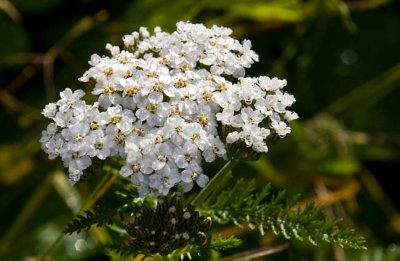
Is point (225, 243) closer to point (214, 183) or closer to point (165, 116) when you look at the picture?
point (214, 183)

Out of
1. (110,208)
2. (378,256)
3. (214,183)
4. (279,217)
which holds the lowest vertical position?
(378,256)

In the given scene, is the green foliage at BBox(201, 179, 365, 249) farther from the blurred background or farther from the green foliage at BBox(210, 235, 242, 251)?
the blurred background

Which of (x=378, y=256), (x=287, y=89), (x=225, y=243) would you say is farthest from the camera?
(x=287, y=89)

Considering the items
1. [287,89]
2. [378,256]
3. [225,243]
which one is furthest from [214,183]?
[287,89]

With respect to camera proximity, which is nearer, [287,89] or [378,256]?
[378,256]

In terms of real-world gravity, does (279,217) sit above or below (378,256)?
above

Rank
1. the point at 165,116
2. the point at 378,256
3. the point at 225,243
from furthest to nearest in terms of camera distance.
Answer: the point at 378,256 < the point at 225,243 < the point at 165,116

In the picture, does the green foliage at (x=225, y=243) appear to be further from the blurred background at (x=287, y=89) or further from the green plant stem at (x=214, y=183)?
the blurred background at (x=287, y=89)

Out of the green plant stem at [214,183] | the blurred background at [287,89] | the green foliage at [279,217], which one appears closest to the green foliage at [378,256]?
the blurred background at [287,89]

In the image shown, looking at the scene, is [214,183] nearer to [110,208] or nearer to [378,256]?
[110,208]
